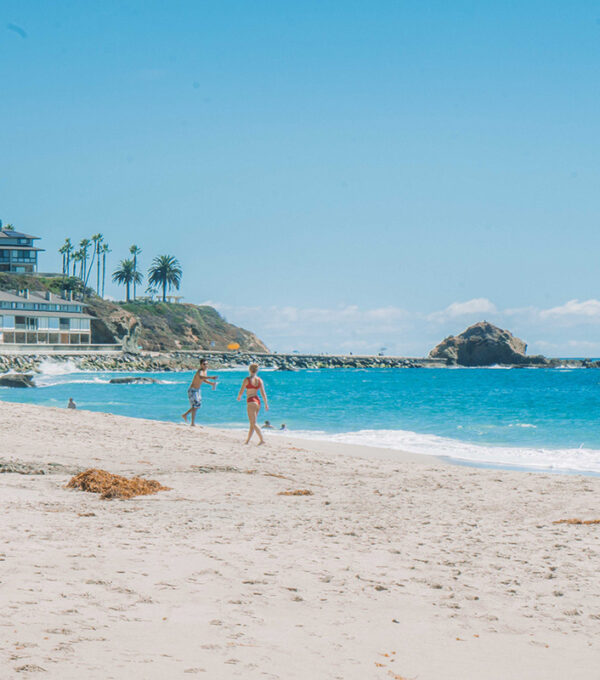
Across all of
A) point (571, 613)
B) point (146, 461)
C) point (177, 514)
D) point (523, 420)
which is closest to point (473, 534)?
point (571, 613)

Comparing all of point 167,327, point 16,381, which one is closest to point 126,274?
point 167,327

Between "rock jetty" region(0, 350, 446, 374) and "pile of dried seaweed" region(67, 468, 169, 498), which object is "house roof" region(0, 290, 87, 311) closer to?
"rock jetty" region(0, 350, 446, 374)

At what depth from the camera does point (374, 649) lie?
4742 millimetres

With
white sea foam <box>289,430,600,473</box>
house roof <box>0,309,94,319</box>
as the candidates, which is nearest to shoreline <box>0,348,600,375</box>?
house roof <box>0,309,94,319</box>

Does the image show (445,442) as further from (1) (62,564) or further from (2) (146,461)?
(1) (62,564)

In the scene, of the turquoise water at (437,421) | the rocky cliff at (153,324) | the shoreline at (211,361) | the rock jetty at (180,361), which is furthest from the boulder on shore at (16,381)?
the rocky cliff at (153,324)

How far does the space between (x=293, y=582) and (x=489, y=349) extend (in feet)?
486

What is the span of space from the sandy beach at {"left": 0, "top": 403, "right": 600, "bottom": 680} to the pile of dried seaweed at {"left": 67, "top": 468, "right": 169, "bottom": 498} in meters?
0.24

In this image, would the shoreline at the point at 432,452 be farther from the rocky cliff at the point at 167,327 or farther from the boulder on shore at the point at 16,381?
the rocky cliff at the point at 167,327

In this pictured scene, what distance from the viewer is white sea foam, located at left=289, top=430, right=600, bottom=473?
61.1ft

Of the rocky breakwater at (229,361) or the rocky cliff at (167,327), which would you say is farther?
the rocky cliff at (167,327)

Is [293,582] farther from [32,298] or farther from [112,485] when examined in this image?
[32,298]

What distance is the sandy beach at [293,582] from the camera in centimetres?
445

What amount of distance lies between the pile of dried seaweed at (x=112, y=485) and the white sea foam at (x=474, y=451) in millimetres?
11067
